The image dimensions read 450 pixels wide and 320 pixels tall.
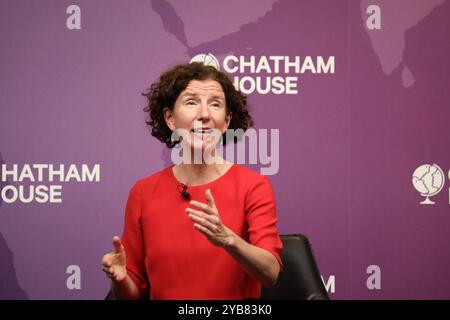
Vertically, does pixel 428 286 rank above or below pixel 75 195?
below

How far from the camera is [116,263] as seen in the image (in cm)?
140

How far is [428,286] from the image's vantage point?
232cm

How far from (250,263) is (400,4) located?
5.45 ft

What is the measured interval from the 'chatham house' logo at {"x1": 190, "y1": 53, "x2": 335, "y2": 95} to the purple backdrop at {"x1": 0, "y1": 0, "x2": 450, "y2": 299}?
1.2 inches

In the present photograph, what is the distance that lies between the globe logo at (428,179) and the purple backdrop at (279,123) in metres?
0.03

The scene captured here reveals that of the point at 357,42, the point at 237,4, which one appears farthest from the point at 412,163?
the point at 237,4

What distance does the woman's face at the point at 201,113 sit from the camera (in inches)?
57.3

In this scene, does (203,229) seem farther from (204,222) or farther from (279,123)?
(279,123)

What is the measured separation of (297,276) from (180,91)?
73 cm

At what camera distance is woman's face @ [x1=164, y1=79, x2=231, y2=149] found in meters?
1.46

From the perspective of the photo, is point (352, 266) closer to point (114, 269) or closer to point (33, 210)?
point (114, 269)

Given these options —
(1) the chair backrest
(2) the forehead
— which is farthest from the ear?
(1) the chair backrest

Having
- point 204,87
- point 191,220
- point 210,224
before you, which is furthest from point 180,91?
point 210,224

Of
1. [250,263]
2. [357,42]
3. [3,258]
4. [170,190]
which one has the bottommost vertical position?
[3,258]
